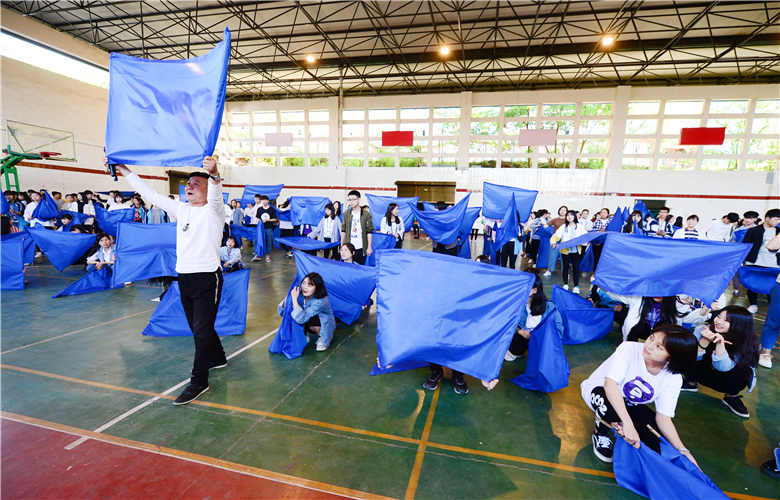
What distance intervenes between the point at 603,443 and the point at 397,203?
258 inches

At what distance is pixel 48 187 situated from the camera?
40.7 ft

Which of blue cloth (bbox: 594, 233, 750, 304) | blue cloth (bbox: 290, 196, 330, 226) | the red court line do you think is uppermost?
blue cloth (bbox: 290, 196, 330, 226)

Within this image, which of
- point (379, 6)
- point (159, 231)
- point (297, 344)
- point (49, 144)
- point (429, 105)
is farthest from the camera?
point (429, 105)

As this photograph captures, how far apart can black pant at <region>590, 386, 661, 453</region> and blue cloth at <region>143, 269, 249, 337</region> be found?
369 cm

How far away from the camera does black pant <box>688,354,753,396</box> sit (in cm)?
274

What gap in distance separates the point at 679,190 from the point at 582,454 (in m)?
18.0

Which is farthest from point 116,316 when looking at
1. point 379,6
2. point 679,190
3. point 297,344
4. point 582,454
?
point 679,190

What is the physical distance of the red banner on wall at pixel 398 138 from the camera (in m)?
15.2

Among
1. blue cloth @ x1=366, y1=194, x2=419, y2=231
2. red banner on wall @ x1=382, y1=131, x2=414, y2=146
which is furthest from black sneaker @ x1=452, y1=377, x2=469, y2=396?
red banner on wall @ x1=382, y1=131, x2=414, y2=146

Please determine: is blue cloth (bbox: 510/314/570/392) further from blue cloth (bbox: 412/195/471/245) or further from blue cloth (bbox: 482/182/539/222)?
blue cloth (bbox: 482/182/539/222)

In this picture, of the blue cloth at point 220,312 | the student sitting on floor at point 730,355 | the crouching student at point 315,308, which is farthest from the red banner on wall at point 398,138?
the student sitting on floor at point 730,355

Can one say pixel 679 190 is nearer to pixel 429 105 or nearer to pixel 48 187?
pixel 429 105

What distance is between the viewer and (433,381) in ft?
9.98

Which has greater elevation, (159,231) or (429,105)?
(429,105)
